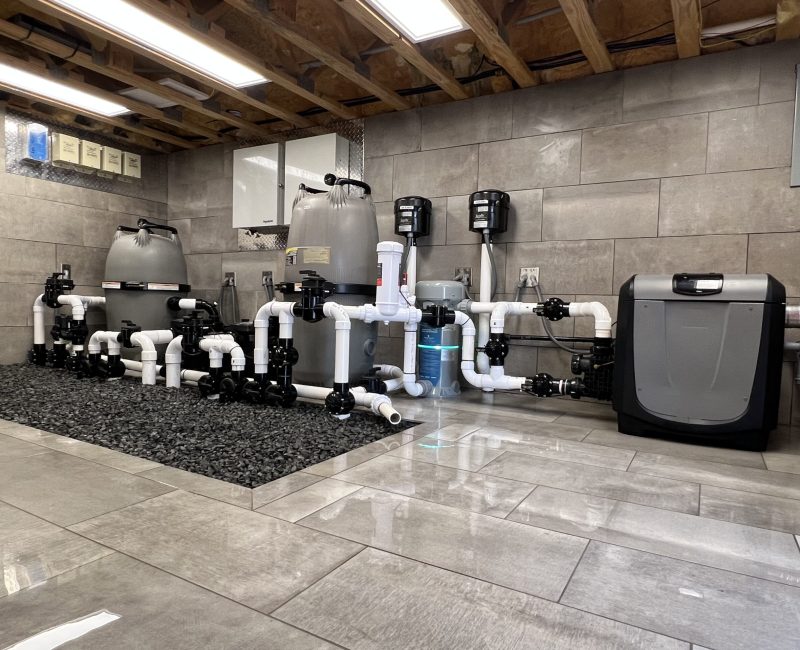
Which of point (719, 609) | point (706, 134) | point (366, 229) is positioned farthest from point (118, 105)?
point (719, 609)

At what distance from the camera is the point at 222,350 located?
3.37 meters

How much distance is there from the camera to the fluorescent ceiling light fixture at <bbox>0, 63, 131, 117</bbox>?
3.76 m

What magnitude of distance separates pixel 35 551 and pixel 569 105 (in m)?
3.84

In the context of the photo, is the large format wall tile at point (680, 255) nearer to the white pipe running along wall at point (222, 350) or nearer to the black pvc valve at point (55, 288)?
the white pipe running along wall at point (222, 350)

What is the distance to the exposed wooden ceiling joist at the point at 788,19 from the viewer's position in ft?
9.05

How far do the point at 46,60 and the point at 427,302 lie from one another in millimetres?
3289

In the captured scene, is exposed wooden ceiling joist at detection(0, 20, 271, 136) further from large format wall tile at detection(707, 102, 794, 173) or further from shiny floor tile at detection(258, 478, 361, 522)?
large format wall tile at detection(707, 102, 794, 173)

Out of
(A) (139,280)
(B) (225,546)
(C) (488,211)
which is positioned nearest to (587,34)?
(C) (488,211)

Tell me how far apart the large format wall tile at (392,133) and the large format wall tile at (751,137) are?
2.13m

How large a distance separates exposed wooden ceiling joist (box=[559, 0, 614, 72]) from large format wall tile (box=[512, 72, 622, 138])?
0.13 metres

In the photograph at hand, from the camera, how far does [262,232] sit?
5113 mm

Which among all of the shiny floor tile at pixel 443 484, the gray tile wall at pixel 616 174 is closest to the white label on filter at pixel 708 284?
the gray tile wall at pixel 616 174

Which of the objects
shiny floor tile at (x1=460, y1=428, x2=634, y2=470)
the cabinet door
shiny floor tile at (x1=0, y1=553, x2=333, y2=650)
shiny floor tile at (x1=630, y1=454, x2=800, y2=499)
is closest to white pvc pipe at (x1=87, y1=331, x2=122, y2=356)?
the cabinet door

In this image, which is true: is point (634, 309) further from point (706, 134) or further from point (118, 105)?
point (118, 105)
